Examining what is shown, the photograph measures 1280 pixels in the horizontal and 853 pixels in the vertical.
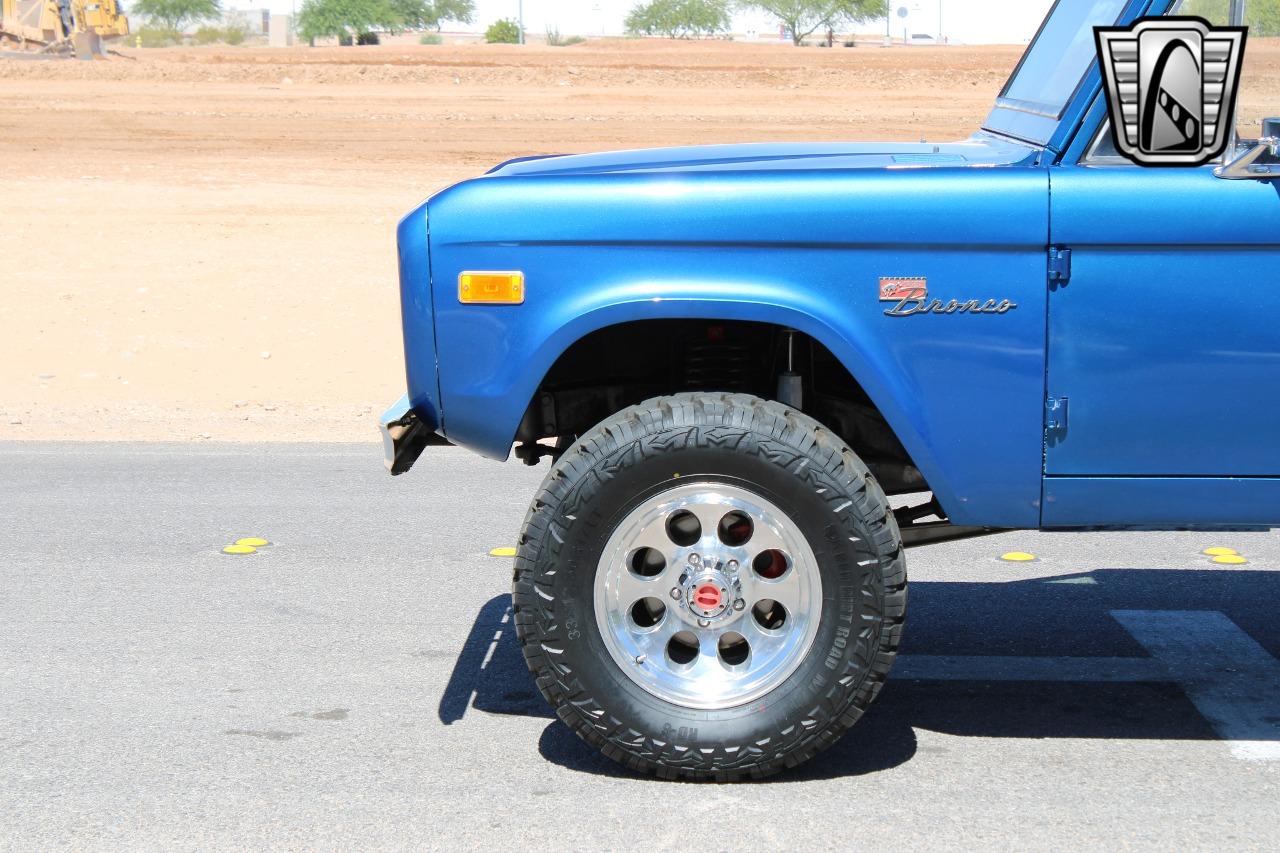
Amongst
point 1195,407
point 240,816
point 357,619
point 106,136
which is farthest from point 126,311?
point 106,136

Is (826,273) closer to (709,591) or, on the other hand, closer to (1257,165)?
(709,591)

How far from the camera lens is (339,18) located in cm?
7138

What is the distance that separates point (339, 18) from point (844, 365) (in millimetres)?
71410

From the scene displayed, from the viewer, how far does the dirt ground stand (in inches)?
425

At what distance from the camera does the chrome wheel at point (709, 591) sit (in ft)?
12.4

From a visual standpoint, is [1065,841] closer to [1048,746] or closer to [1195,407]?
[1048,746]

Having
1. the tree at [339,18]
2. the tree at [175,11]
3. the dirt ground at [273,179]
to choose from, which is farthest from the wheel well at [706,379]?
the tree at [175,11]

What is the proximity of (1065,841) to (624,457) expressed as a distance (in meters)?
1.31

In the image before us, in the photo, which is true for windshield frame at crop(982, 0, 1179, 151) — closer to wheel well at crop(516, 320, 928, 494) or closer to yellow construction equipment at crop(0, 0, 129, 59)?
wheel well at crop(516, 320, 928, 494)

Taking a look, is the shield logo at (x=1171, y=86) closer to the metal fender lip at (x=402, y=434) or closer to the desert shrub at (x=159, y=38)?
the metal fender lip at (x=402, y=434)

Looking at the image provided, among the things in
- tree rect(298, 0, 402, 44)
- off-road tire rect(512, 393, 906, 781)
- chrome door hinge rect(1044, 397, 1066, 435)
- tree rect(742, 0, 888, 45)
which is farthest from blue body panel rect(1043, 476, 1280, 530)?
tree rect(298, 0, 402, 44)

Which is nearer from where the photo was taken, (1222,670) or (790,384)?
(790,384)

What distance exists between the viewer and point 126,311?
510 inches

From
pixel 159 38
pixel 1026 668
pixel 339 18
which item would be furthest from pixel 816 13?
pixel 1026 668
